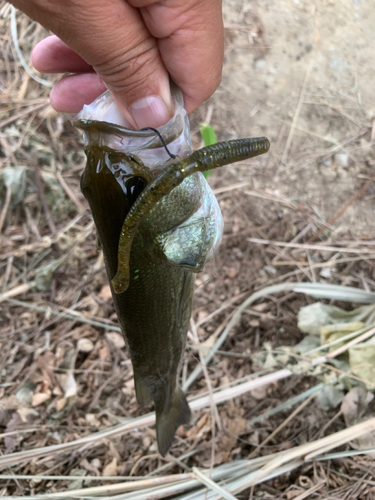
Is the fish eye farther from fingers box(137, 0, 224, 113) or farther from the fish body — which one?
fingers box(137, 0, 224, 113)

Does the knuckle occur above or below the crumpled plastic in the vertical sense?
above

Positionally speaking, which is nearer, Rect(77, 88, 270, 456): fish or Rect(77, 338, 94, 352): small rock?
Rect(77, 88, 270, 456): fish

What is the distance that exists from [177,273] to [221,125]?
237 cm

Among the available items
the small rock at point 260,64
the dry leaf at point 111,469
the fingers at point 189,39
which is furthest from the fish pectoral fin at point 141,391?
the small rock at point 260,64

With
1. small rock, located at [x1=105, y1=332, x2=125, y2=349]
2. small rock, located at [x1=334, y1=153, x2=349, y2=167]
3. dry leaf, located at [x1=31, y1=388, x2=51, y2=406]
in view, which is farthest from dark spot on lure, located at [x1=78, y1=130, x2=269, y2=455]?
small rock, located at [x1=334, y1=153, x2=349, y2=167]

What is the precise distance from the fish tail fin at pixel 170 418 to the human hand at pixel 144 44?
148 centimetres

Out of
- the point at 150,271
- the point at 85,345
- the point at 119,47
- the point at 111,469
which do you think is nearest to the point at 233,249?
the point at 85,345

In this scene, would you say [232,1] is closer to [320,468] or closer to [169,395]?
[169,395]

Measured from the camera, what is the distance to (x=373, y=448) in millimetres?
2023

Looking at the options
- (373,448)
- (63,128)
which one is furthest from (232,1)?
(373,448)

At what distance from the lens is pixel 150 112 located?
1295 mm

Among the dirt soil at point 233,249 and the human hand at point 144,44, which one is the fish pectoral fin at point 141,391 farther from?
the human hand at point 144,44

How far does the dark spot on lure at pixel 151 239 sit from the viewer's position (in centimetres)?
99

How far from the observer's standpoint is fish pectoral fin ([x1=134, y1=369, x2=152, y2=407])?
1.83m
